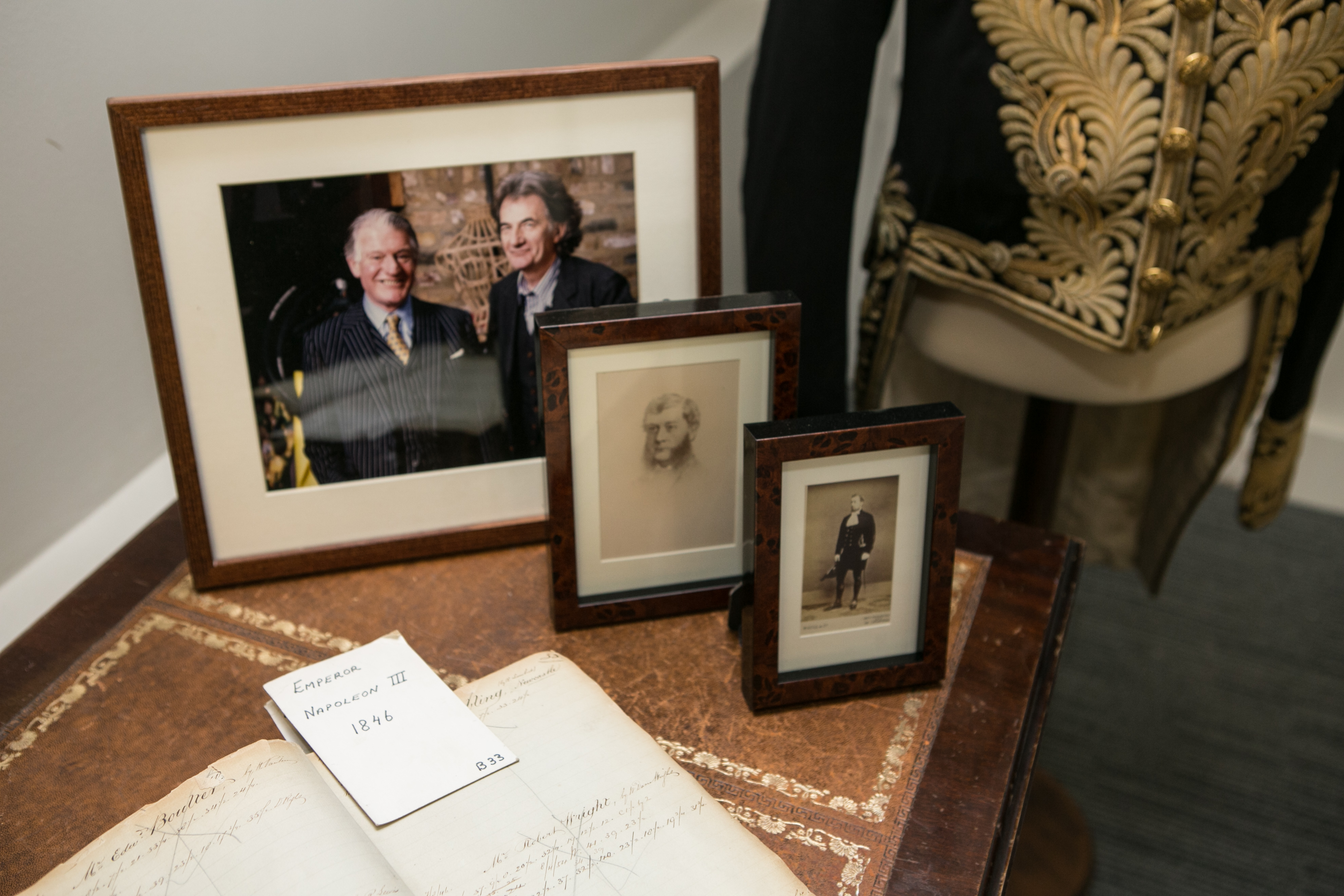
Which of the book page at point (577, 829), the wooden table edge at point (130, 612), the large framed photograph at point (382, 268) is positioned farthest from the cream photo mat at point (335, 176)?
the book page at point (577, 829)

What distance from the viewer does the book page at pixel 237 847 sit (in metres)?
0.56

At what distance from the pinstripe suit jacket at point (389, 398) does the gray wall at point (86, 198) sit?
272 mm

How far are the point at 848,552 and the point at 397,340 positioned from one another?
378mm

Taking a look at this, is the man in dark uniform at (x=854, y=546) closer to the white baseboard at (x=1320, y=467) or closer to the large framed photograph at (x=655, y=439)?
the large framed photograph at (x=655, y=439)

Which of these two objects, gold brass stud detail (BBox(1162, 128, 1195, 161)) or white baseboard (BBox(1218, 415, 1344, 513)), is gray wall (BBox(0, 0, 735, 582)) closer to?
gold brass stud detail (BBox(1162, 128, 1195, 161))

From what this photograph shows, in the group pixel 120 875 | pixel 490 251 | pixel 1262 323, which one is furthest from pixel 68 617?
pixel 1262 323

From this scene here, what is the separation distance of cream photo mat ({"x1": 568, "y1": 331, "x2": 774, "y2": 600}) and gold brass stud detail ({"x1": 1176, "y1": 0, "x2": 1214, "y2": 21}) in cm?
47

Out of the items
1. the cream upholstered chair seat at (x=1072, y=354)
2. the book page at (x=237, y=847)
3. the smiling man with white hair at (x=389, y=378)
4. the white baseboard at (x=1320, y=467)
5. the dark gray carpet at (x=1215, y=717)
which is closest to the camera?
the book page at (x=237, y=847)

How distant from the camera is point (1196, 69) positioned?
87cm

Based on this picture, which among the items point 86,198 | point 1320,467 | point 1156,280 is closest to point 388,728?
point 86,198

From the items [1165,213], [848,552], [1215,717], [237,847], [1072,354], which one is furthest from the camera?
[1215,717]

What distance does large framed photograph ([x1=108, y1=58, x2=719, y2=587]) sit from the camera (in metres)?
0.74

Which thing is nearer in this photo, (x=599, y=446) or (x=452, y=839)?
(x=452, y=839)

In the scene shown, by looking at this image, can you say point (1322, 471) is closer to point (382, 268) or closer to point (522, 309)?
point (522, 309)
